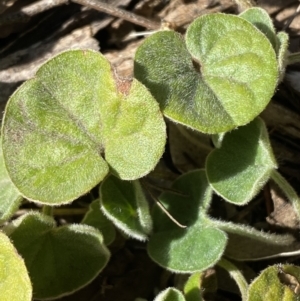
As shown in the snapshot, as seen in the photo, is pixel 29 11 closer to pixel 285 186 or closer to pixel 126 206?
pixel 126 206

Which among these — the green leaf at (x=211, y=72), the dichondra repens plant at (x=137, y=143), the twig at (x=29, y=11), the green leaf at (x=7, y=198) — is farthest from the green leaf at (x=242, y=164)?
the twig at (x=29, y=11)

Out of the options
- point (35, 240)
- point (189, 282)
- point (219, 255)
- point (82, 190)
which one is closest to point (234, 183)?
point (219, 255)

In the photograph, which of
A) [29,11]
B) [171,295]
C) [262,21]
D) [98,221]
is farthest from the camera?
[29,11]

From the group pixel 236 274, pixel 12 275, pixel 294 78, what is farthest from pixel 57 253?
pixel 294 78

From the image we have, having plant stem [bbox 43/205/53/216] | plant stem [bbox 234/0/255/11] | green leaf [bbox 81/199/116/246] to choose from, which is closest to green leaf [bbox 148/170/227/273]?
green leaf [bbox 81/199/116/246]

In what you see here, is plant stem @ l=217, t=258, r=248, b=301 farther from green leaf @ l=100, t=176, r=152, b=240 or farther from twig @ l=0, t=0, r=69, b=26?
twig @ l=0, t=0, r=69, b=26

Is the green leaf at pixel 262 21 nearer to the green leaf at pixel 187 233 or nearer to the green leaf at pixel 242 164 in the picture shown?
the green leaf at pixel 242 164
